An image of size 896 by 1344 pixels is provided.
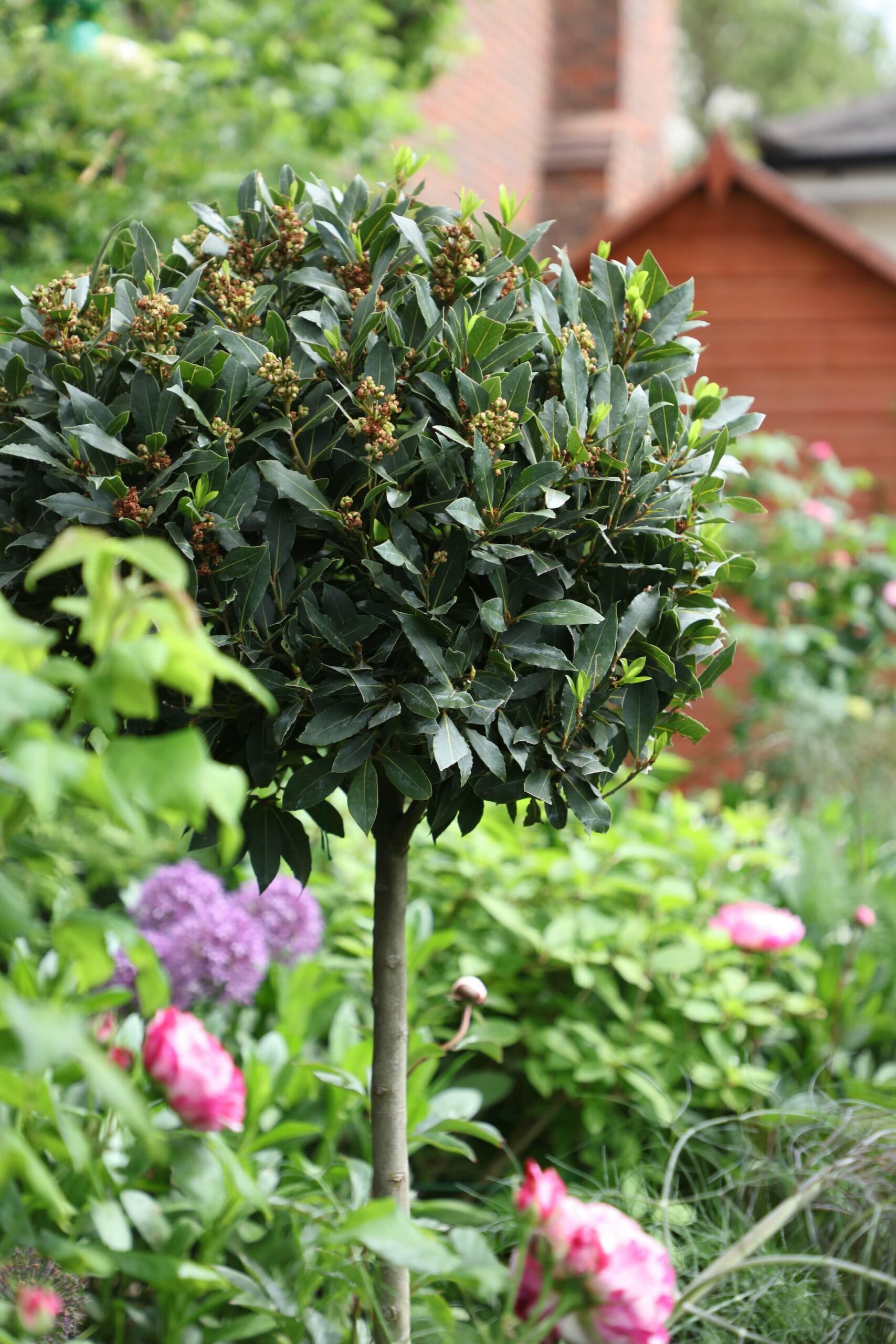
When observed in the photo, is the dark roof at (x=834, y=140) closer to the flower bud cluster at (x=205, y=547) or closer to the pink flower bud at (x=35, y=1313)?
the flower bud cluster at (x=205, y=547)

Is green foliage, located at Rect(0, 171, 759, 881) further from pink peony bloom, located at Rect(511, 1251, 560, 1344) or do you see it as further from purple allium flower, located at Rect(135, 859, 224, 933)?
purple allium flower, located at Rect(135, 859, 224, 933)

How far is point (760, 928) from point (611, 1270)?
1.32 metres

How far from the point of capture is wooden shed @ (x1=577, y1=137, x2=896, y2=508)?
21.9ft

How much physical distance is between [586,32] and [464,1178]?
30.5 feet

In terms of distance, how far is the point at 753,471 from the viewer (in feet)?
18.0

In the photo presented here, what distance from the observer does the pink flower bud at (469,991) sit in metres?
1.52

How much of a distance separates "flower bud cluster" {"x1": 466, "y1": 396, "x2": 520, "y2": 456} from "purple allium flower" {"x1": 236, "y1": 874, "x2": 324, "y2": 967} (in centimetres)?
123

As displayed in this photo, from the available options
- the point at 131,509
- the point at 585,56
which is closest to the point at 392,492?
the point at 131,509

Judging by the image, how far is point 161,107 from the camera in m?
3.85

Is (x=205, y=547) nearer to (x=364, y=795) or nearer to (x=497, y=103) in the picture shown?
(x=364, y=795)

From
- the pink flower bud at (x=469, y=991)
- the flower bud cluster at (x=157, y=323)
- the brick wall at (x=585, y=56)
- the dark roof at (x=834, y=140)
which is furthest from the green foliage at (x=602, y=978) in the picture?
the dark roof at (x=834, y=140)

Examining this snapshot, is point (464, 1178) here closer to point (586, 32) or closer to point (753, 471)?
point (753, 471)

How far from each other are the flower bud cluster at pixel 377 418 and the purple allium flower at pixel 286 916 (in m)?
1.21

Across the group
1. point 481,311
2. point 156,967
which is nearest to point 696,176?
point 481,311
